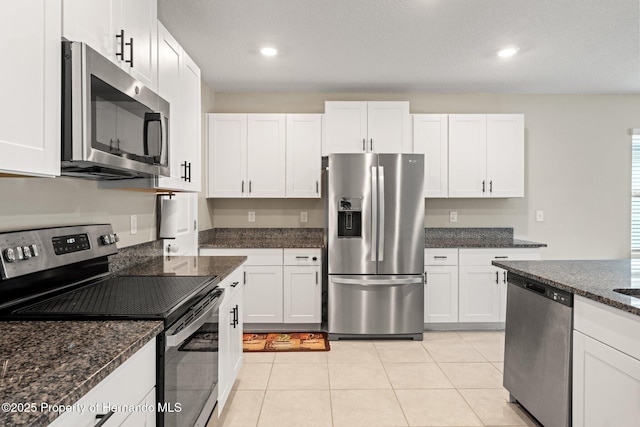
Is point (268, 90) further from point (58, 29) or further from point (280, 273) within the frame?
point (58, 29)

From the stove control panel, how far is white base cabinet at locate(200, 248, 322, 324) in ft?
6.30

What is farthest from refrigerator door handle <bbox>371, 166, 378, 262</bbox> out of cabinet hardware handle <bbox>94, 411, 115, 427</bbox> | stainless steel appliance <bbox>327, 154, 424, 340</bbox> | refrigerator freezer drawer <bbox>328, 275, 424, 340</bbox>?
cabinet hardware handle <bbox>94, 411, 115, 427</bbox>

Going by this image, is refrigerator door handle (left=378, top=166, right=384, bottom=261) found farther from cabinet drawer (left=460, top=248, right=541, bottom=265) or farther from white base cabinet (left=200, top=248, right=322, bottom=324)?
cabinet drawer (left=460, top=248, right=541, bottom=265)

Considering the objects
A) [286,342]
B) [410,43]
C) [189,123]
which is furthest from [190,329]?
[410,43]

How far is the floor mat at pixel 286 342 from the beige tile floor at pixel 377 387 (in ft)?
0.36

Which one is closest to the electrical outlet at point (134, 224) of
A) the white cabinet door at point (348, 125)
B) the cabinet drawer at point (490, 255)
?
the white cabinet door at point (348, 125)

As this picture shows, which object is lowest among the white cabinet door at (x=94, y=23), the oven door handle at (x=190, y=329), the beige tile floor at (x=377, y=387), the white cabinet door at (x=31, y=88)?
the beige tile floor at (x=377, y=387)

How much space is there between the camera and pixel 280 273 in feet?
12.7

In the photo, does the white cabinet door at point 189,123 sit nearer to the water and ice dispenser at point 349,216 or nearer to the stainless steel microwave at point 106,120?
the stainless steel microwave at point 106,120

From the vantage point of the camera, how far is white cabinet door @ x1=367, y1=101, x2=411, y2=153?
13.5 feet

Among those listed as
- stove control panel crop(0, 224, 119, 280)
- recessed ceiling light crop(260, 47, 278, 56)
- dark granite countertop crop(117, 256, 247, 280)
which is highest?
→ recessed ceiling light crop(260, 47, 278, 56)

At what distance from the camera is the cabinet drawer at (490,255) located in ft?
12.9

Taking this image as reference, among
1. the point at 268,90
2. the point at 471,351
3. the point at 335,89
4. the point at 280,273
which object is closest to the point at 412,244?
the point at 471,351

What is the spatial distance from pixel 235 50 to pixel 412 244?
7.44ft
